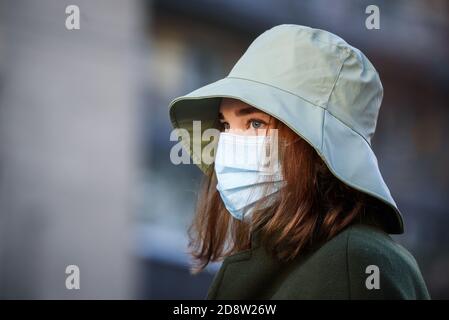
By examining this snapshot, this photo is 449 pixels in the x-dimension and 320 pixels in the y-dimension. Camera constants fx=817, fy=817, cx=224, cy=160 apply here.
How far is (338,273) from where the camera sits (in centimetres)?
232

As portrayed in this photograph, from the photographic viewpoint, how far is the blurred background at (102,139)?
28.7 feet

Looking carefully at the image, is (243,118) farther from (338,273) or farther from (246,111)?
(338,273)

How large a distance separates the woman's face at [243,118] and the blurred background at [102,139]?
17.7ft

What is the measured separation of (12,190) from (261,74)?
639 centimetres

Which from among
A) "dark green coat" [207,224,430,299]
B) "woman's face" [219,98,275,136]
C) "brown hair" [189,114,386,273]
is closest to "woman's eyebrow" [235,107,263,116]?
"woman's face" [219,98,275,136]

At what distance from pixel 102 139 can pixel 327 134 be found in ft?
22.8

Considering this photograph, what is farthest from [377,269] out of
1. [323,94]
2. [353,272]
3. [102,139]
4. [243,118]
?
[102,139]

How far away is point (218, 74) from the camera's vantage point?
1079 centimetres

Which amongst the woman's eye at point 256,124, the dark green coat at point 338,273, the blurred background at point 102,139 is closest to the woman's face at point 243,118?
the woman's eye at point 256,124

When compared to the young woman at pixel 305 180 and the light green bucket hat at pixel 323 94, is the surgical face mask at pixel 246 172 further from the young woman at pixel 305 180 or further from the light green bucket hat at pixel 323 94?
the light green bucket hat at pixel 323 94

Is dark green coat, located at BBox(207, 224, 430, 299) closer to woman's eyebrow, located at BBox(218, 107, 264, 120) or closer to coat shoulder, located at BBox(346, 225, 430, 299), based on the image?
coat shoulder, located at BBox(346, 225, 430, 299)

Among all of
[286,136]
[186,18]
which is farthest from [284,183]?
[186,18]

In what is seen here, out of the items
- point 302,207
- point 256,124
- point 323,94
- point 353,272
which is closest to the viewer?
point 353,272

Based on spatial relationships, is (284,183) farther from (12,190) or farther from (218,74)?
(218,74)
